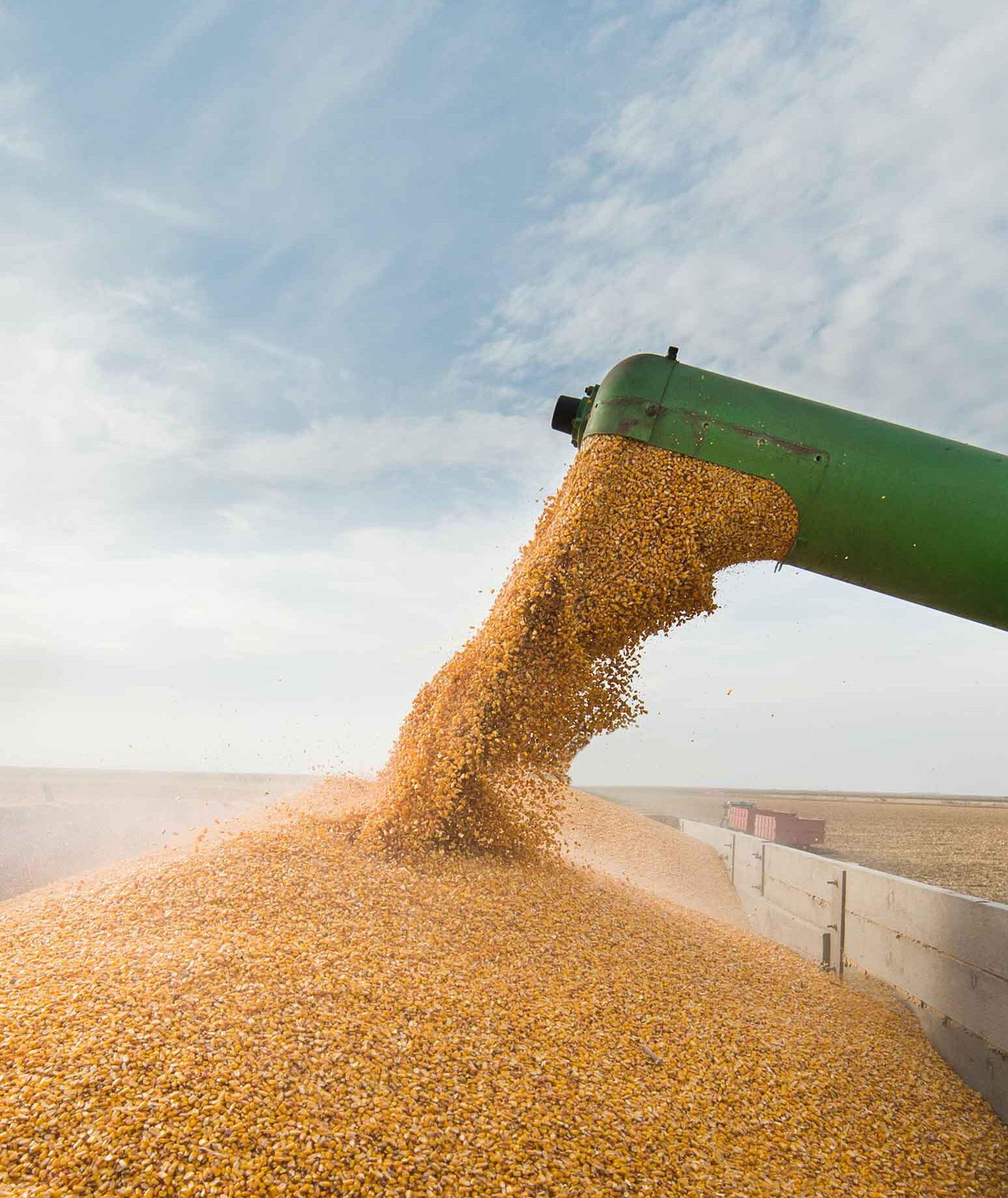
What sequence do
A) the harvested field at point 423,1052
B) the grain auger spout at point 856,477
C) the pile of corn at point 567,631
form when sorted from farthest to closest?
the pile of corn at point 567,631
the grain auger spout at point 856,477
the harvested field at point 423,1052

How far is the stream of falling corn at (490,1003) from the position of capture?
2.37 metres

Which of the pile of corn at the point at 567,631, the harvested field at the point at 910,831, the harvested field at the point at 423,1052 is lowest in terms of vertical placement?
the harvested field at the point at 423,1052

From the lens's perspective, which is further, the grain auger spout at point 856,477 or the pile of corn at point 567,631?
the pile of corn at point 567,631

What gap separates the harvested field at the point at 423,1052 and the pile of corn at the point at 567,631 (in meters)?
0.36

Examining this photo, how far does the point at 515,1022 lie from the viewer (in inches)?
123

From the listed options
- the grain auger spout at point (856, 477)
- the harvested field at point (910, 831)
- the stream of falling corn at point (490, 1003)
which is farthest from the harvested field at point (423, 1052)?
the harvested field at point (910, 831)

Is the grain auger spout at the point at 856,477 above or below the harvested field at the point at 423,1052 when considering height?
above

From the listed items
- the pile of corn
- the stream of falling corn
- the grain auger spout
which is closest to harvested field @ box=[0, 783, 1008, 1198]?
the stream of falling corn

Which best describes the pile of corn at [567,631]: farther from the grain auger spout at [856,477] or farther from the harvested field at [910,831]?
the harvested field at [910,831]

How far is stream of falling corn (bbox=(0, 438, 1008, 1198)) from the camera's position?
2371 mm

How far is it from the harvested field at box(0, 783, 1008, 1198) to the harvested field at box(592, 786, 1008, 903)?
3.69 m

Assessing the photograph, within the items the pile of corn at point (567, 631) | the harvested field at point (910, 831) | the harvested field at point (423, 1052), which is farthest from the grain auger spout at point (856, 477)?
the harvested field at point (910, 831)

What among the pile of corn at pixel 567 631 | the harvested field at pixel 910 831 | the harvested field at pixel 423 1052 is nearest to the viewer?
the harvested field at pixel 423 1052

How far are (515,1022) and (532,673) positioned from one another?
65.0 inches
